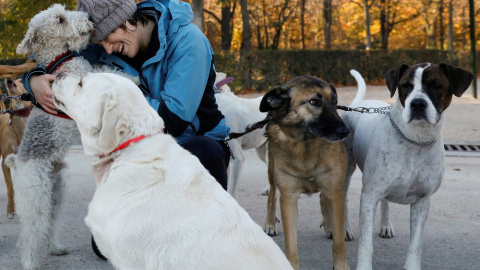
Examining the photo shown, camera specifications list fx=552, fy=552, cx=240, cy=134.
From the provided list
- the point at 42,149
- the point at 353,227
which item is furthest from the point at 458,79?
the point at 42,149

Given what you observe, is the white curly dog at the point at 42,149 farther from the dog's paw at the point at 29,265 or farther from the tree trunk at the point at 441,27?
the tree trunk at the point at 441,27

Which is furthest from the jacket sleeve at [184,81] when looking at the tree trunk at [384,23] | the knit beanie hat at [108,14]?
the tree trunk at [384,23]

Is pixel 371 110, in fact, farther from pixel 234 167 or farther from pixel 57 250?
pixel 57 250

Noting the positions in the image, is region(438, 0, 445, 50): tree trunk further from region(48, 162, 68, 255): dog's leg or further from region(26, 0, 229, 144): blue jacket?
region(48, 162, 68, 255): dog's leg

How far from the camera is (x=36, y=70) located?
4.12 m

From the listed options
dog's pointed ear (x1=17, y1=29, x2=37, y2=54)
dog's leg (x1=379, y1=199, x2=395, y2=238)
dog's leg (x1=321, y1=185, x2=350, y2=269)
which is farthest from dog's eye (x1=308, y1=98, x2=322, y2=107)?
dog's pointed ear (x1=17, y1=29, x2=37, y2=54)

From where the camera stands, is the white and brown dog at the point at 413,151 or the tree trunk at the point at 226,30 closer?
the white and brown dog at the point at 413,151

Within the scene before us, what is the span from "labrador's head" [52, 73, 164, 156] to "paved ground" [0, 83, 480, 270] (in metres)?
1.84

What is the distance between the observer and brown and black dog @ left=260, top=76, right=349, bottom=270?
12.3ft

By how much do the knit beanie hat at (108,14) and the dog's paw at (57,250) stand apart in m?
1.64

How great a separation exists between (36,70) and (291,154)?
6.55ft

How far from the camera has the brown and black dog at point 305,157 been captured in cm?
376

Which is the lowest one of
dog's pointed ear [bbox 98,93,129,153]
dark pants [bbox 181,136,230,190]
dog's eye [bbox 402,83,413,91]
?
dark pants [bbox 181,136,230,190]

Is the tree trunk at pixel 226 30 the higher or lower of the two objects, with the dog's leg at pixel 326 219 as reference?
higher
